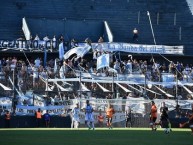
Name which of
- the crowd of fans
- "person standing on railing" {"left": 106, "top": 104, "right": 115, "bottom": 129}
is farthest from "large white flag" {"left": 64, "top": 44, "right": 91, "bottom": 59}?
"person standing on railing" {"left": 106, "top": 104, "right": 115, "bottom": 129}

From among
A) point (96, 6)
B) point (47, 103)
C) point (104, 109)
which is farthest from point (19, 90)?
point (96, 6)

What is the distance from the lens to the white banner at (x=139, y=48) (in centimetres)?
5569

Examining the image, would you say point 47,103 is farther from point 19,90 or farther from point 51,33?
point 51,33

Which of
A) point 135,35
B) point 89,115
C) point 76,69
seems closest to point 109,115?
point 89,115

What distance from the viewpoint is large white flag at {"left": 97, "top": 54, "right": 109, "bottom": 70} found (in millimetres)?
49031

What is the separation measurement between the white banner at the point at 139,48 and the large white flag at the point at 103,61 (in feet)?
18.7

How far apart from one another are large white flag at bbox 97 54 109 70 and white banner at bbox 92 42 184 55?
18.7ft

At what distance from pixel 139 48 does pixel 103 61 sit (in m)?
8.76

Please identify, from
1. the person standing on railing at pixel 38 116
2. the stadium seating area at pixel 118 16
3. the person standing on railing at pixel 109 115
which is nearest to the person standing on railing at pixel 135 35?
the stadium seating area at pixel 118 16

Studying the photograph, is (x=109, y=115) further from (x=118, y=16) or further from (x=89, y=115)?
(x=118, y=16)

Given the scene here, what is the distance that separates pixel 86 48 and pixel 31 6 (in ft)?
30.1

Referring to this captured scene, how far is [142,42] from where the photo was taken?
61.2 m

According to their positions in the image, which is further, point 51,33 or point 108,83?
point 51,33

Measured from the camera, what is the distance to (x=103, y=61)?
4941cm
